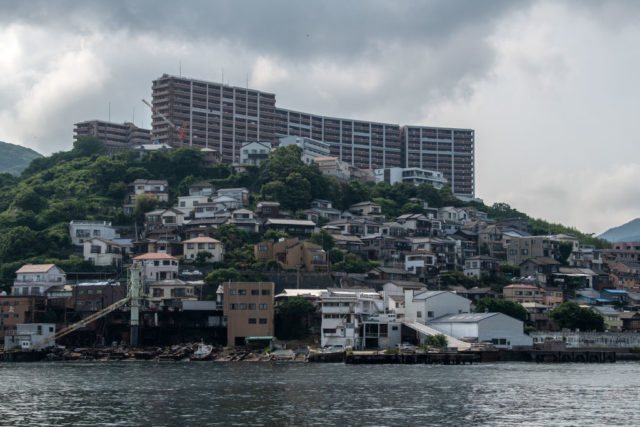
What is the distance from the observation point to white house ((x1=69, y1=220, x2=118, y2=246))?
111062 millimetres

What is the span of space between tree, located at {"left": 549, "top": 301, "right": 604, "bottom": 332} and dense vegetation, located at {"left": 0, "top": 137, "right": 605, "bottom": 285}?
2425 centimetres

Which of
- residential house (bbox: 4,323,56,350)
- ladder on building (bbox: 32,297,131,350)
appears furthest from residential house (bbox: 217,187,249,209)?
residential house (bbox: 4,323,56,350)

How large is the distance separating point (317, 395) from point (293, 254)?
49204 millimetres

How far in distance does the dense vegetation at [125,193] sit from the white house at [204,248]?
122 centimetres

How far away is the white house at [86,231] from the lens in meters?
111

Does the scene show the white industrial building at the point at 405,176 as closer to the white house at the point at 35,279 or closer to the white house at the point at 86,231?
the white house at the point at 86,231

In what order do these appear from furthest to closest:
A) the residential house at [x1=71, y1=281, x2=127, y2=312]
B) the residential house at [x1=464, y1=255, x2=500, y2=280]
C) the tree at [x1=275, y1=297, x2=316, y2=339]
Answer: the residential house at [x1=464, y1=255, x2=500, y2=280], the residential house at [x1=71, y1=281, x2=127, y2=312], the tree at [x1=275, y1=297, x2=316, y2=339]

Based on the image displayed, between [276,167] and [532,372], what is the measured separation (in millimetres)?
68775

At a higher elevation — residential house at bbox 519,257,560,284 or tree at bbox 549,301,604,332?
residential house at bbox 519,257,560,284

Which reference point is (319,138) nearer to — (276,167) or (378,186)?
(378,186)

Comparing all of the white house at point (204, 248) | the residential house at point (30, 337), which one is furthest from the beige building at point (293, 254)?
the residential house at point (30, 337)

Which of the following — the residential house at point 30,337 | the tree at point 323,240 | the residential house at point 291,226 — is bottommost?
the residential house at point 30,337

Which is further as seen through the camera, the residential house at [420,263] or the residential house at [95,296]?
the residential house at [420,263]

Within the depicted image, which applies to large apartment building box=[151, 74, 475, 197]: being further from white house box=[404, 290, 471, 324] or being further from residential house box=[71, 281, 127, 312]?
white house box=[404, 290, 471, 324]
